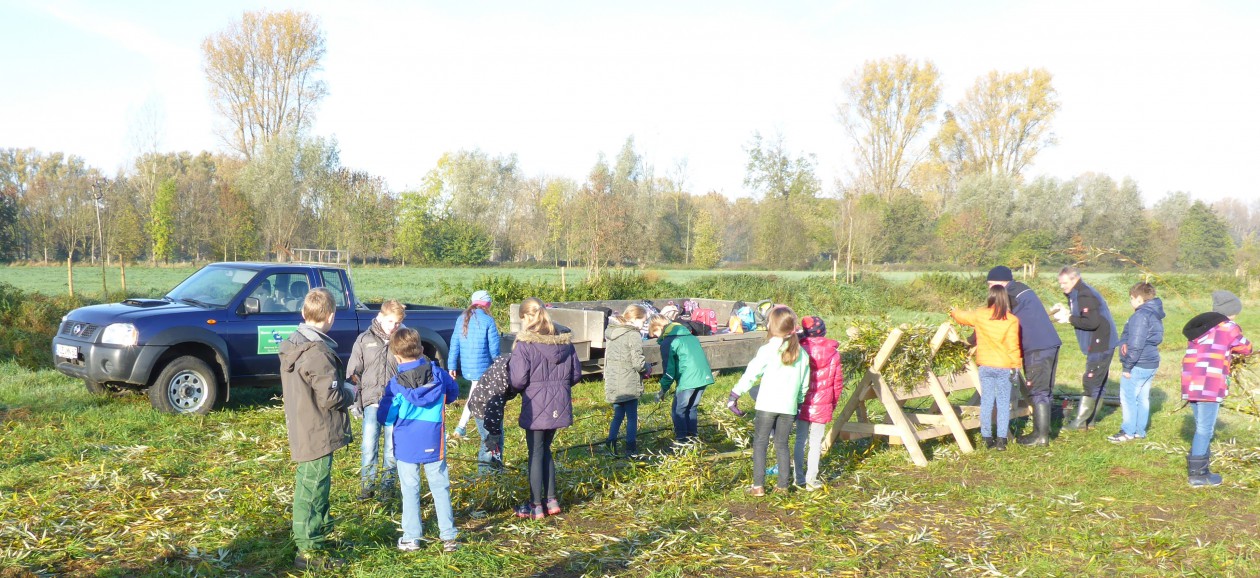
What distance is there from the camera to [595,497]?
20.7 feet

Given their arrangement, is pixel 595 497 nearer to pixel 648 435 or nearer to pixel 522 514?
pixel 522 514

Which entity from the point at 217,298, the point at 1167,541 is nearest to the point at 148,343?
the point at 217,298

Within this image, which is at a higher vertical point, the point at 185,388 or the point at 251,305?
the point at 251,305

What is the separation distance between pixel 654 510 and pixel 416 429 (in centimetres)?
201

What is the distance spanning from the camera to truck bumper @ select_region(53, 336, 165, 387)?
27.9 ft

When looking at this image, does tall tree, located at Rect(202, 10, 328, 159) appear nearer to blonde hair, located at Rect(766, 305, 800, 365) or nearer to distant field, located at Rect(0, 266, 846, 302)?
distant field, located at Rect(0, 266, 846, 302)

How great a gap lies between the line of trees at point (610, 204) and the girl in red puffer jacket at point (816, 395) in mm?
18490

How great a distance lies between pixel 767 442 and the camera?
6.50 m

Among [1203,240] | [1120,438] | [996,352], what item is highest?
[1203,240]

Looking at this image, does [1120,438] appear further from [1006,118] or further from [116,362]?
[1006,118]

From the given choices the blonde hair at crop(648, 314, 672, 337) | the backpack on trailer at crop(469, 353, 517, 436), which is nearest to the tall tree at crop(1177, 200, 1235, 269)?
the blonde hair at crop(648, 314, 672, 337)

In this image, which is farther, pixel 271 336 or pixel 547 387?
pixel 271 336

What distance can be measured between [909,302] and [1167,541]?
22.5 meters

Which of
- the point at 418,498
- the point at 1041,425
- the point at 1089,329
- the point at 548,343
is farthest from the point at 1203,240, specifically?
the point at 418,498
